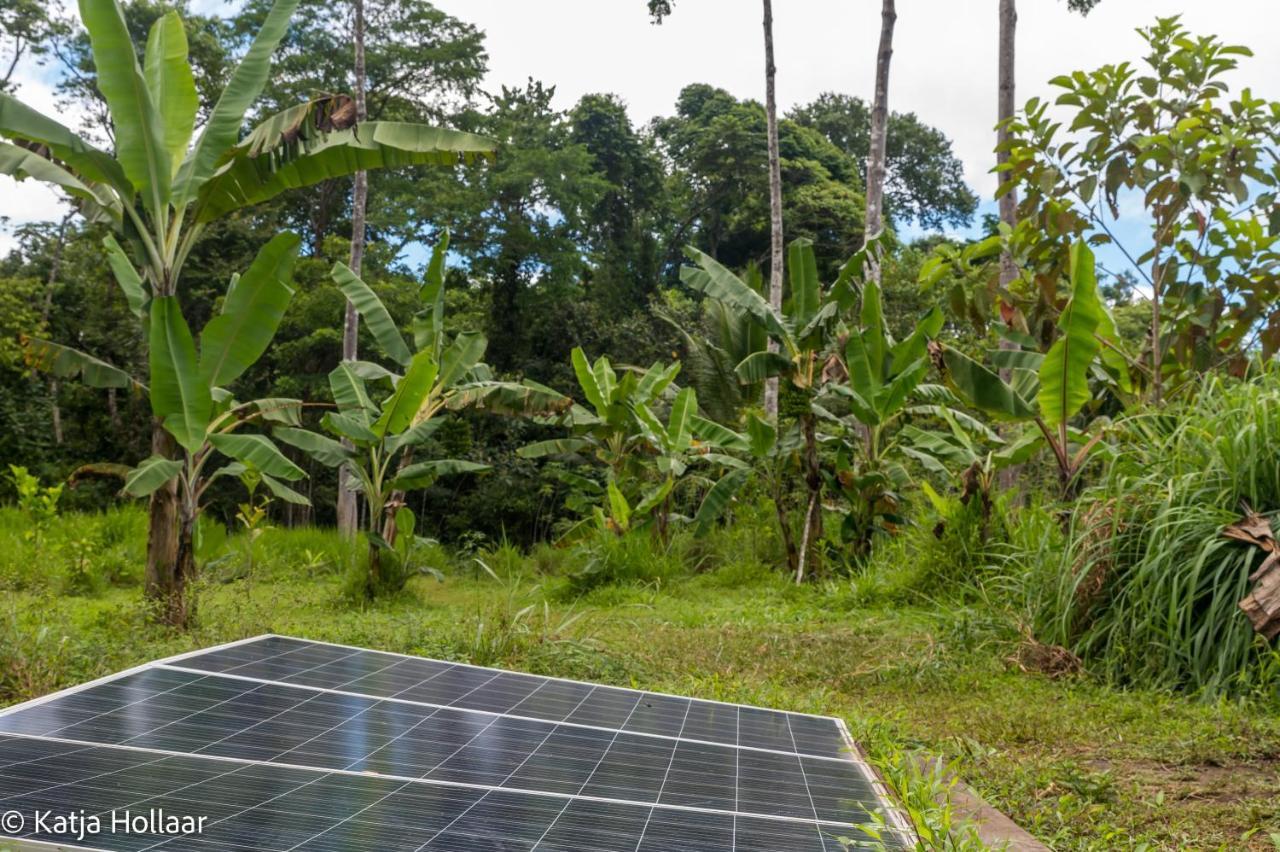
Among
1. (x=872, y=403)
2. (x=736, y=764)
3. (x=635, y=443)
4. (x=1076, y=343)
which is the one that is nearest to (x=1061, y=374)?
(x=1076, y=343)

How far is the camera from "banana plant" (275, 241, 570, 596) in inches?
365

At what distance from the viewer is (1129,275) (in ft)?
29.9

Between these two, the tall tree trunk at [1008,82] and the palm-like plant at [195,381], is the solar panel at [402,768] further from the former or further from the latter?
the tall tree trunk at [1008,82]

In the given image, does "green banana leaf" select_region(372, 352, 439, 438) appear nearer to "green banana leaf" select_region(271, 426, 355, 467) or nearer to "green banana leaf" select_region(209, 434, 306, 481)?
"green banana leaf" select_region(271, 426, 355, 467)

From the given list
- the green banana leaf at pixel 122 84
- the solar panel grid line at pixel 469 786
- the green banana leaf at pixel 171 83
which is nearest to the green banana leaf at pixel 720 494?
the green banana leaf at pixel 171 83

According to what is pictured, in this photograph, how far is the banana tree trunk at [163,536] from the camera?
7129 millimetres

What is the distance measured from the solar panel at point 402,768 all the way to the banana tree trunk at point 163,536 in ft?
10.4

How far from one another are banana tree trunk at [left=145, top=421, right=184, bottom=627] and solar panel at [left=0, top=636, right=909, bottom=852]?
3169 mm

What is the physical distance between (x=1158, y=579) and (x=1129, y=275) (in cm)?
412

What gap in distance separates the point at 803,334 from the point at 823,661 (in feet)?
14.1

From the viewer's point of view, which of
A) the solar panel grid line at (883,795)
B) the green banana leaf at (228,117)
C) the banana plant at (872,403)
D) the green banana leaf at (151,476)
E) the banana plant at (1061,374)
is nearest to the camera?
the solar panel grid line at (883,795)

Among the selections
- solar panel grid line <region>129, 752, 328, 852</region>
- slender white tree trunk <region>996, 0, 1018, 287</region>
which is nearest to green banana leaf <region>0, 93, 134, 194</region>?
solar panel grid line <region>129, 752, 328, 852</region>

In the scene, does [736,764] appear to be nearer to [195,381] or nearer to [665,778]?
[665,778]

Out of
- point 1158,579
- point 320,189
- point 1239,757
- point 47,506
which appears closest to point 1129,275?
point 1158,579
